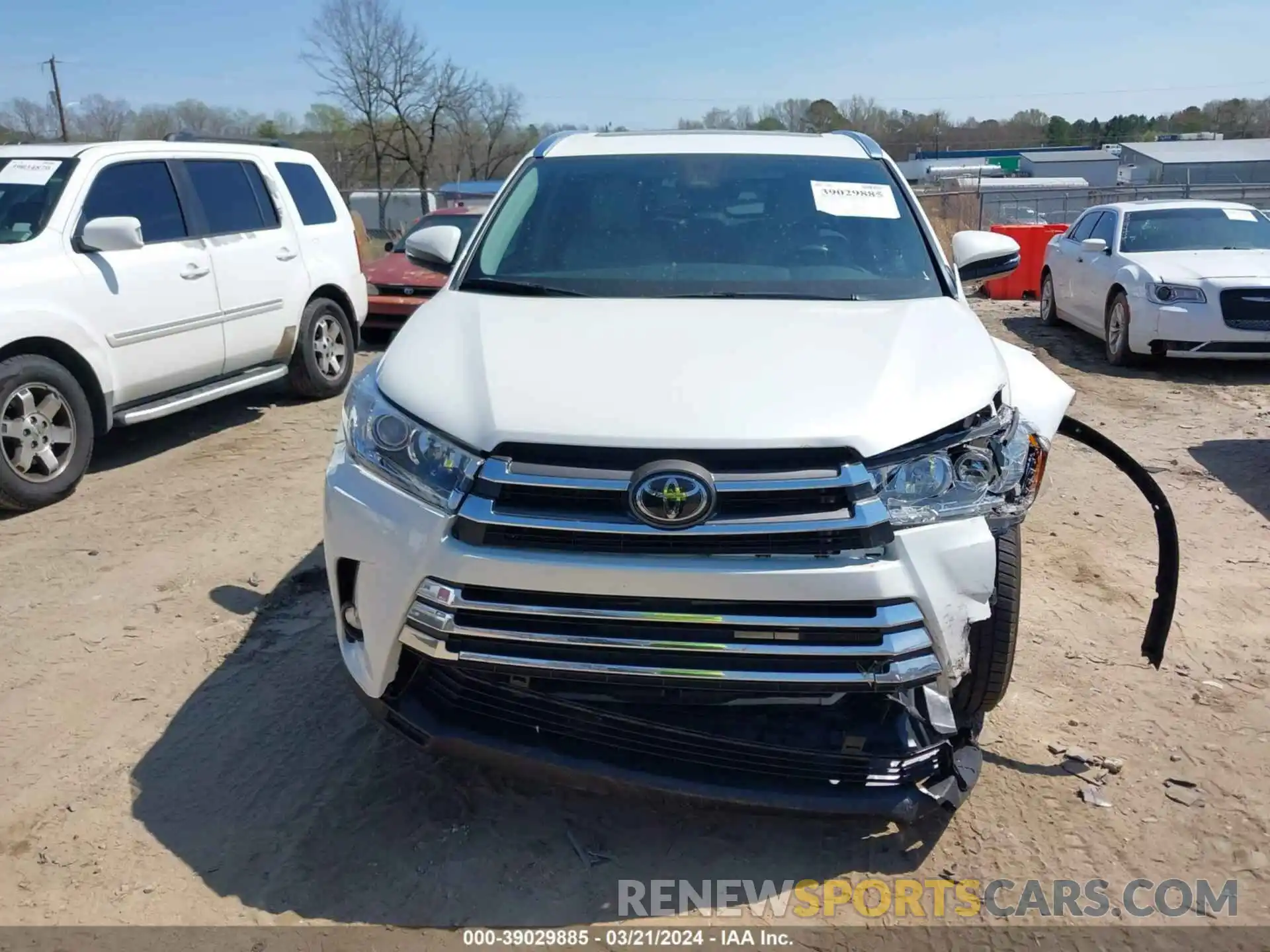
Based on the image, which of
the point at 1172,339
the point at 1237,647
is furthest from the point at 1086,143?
the point at 1237,647

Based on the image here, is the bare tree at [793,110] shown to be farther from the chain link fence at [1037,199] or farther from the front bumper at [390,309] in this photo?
the front bumper at [390,309]

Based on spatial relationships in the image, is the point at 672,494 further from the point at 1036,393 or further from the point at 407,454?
the point at 1036,393

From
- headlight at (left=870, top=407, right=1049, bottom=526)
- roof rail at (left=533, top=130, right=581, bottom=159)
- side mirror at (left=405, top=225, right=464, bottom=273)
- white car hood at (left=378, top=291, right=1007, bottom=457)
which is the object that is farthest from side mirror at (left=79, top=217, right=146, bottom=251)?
headlight at (left=870, top=407, right=1049, bottom=526)

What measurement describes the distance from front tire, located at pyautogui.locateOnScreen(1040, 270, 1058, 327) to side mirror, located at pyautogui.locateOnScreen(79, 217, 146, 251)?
990cm

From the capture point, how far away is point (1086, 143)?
316 ft

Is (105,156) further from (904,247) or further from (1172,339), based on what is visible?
(1172,339)

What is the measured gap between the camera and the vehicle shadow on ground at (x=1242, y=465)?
5800 millimetres

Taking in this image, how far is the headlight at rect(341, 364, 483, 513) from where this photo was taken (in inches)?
97.9

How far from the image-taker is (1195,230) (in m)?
10.2

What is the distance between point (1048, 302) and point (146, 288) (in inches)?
396

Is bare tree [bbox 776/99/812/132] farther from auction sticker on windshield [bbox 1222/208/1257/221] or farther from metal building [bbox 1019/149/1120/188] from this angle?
auction sticker on windshield [bbox 1222/208/1257/221]

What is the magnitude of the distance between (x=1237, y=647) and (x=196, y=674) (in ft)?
13.3

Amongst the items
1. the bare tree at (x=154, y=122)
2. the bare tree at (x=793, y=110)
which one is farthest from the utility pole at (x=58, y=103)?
the bare tree at (x=793, y=110)

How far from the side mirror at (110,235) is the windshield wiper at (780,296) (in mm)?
3908
